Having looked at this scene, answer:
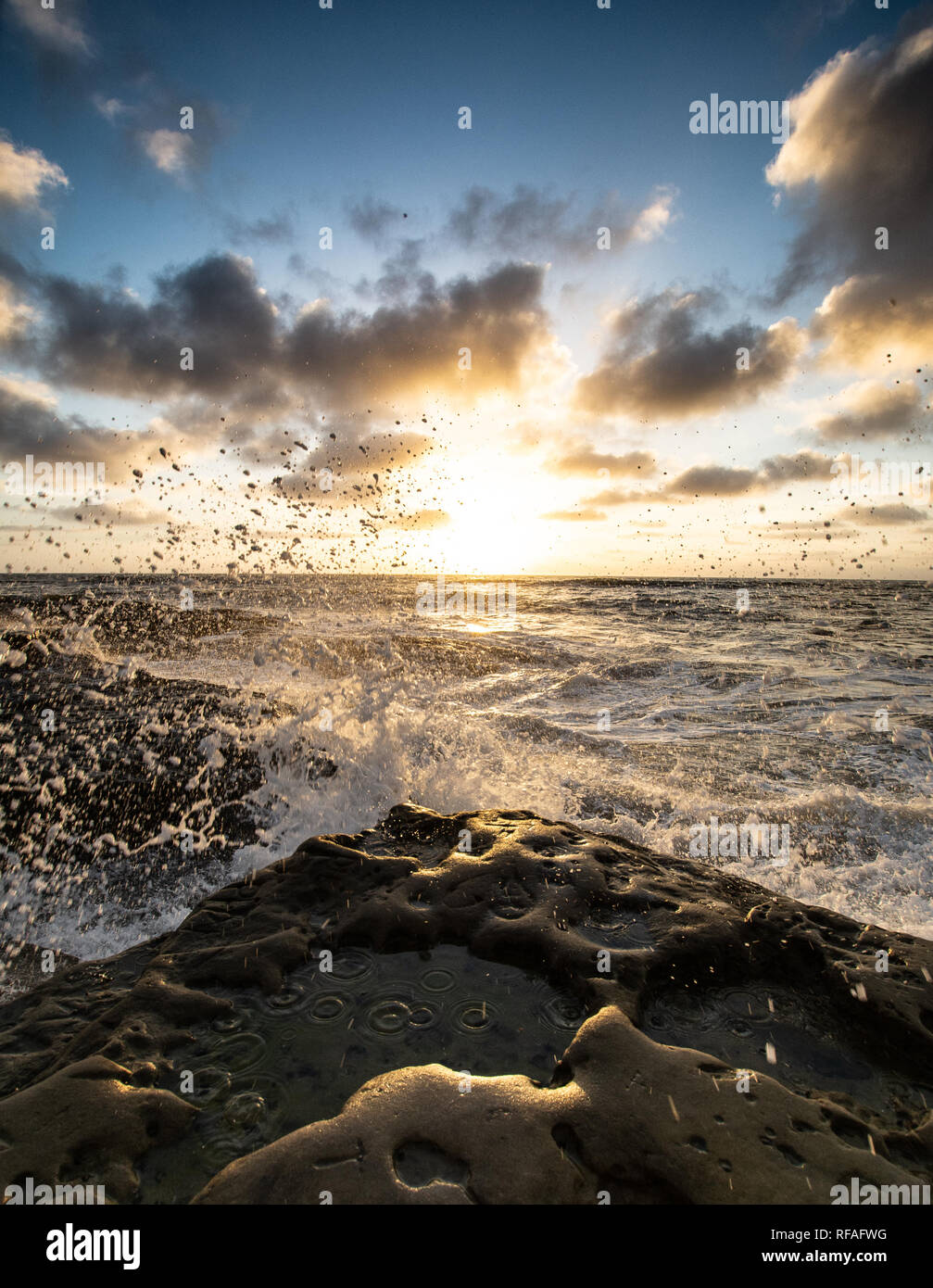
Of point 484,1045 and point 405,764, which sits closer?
point 484,1045

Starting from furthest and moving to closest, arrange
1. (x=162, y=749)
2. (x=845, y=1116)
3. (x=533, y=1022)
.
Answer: (x=162, y=749)
(x=533, y=1022)
(x=845, y=1116)

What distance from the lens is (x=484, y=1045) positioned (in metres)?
2.74

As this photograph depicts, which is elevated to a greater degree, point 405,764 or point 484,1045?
point 405,764

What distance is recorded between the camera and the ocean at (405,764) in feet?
16.5

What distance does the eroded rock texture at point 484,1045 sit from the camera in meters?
2.02

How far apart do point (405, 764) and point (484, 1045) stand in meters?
4.64

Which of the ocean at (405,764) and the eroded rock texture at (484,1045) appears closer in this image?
the eroded rock texture at (484,1045)

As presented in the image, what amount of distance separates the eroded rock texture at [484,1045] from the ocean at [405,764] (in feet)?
4.43

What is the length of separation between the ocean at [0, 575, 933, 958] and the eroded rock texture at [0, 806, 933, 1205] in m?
1.35

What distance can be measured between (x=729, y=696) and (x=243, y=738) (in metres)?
10.4

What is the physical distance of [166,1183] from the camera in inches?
80.6
